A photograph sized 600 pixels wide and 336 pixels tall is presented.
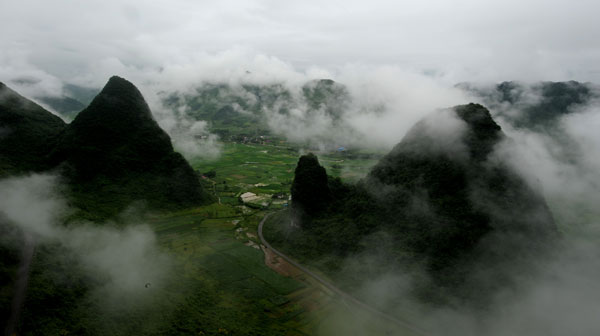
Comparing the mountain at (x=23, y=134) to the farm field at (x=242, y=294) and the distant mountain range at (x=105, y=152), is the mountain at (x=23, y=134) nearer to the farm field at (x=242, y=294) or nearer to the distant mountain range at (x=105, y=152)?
Result: the distant mountain range at (x=105, y=152)

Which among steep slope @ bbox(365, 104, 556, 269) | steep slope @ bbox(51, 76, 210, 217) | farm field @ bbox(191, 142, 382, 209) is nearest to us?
steep slope @ bbox(365, 104, 556, 269)

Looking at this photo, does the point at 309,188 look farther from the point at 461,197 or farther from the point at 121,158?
the point at 121,158

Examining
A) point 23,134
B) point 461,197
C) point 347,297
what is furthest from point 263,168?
point 461,197

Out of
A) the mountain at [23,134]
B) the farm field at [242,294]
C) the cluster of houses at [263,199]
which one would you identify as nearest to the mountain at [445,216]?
the farm field at [242,294]

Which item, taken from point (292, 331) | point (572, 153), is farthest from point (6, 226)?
point (572, 153)

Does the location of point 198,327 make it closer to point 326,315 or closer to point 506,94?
point 326,315

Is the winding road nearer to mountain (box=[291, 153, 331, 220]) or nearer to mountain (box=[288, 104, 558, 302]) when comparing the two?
mountain (box=[288, 104, 558, 302])

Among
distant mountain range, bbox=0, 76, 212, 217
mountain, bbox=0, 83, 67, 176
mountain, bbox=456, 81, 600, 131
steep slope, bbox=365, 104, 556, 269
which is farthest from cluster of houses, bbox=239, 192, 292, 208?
mountain, bbox=456, 81, 600, 131
